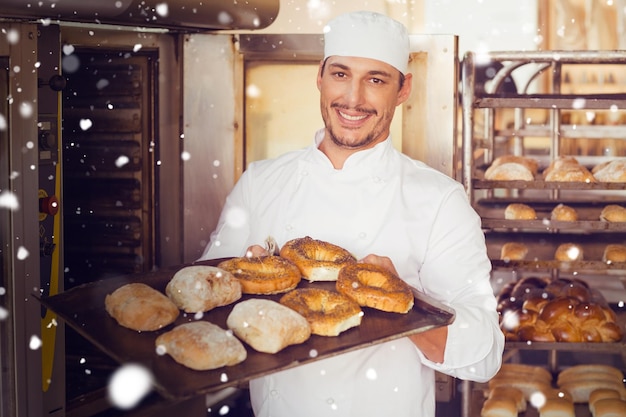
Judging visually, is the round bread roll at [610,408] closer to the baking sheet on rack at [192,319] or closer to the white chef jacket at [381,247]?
the white chef jacket at [381,247]

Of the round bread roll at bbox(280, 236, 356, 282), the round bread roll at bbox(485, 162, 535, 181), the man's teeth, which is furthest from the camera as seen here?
the round bread roll at bbox(485, 162, 535, 181)

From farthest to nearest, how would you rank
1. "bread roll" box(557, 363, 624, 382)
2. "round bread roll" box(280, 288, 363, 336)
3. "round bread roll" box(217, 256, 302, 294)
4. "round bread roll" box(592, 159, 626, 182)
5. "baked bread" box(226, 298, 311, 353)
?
"bread roll" box(557, 363, 624, 382), "round bread roll" box(592, 159, 626, 182), "round bread roll" box(217, 256, 302, 294), "round bread roll" box(280, 288, 363, 336), "baked bread" box(226, 298, 311, 353)

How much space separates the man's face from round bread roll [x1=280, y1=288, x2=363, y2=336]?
584mm

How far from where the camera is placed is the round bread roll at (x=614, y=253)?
3295mm

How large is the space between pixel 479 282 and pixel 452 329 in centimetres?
20

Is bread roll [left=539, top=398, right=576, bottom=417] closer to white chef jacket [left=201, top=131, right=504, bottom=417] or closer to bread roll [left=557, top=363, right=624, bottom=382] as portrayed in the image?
bread roll [left=557, top=363, right=624, bottom=382]

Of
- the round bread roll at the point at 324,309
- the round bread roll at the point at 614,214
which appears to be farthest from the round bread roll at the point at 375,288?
the round bread roll at the point at 614,214

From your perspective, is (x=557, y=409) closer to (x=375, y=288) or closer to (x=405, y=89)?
(x=405, y=89)

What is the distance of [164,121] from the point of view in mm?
3203

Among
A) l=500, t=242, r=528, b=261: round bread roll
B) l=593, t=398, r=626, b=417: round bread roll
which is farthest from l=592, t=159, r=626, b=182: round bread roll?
l=593, t=398, r=626, b=417: round bread roll

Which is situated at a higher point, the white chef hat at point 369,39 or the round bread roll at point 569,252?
the white chef hat at point 369,39

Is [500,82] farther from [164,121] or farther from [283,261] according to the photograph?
[283,261]

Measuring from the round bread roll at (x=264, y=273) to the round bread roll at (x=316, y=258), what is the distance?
0.03 m

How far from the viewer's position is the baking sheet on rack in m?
1.48
